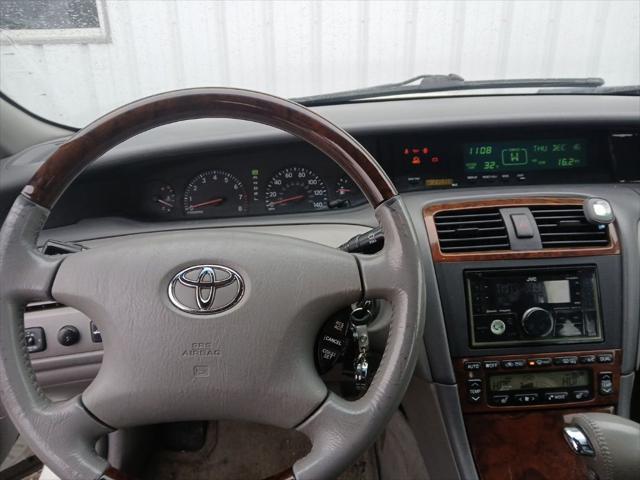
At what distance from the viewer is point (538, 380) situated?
1636 millimetres

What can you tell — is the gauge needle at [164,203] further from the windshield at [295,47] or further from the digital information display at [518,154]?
the digital information display at [518,154]

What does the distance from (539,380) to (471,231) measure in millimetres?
491

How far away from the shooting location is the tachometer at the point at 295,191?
6.17 feet

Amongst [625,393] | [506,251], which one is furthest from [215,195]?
[625,393]

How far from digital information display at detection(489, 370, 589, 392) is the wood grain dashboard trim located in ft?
1.16

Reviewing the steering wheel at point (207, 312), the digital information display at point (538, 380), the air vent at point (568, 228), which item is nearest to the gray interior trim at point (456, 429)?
the digital information display at point (538, 380)

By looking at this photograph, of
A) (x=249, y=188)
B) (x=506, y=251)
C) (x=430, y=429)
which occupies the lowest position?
(x=430, y=429)

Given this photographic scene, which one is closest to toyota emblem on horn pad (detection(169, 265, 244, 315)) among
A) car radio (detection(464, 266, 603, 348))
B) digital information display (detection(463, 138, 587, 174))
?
car radio (detection(464, 266, 603, 348))

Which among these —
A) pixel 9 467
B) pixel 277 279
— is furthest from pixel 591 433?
pixel 9 467

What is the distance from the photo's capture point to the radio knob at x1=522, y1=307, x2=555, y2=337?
157 cm

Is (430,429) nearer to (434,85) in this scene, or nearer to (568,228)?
(568,228)

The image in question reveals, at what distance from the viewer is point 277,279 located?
107cm

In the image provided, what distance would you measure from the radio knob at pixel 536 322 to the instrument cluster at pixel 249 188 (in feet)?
2.16

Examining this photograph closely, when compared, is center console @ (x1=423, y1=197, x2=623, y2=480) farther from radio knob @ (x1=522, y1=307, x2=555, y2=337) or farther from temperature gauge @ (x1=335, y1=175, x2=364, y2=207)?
temperature gauge @ (x1=335, y1=175, x2=364, y2=207)
